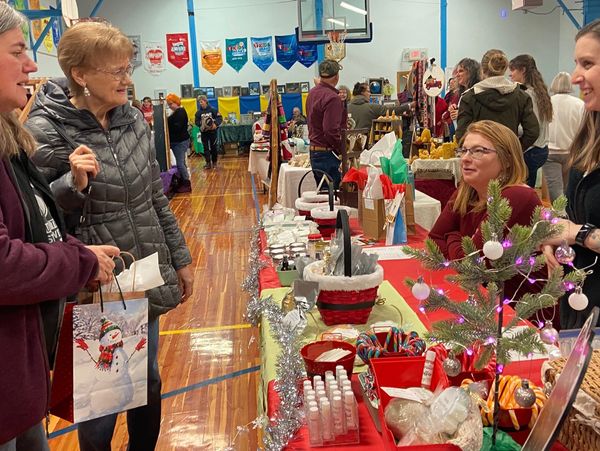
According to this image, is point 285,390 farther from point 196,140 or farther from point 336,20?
point 196,140

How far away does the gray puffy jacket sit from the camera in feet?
5.65

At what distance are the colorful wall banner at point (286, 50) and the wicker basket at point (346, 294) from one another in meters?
14.7

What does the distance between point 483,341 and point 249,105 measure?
15.3 meters

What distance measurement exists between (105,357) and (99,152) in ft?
2.04

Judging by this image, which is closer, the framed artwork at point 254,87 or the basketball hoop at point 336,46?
the basketball hoop at point 336,46

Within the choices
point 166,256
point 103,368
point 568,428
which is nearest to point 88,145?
point 166,256

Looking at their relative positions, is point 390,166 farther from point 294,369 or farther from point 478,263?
point 478,263

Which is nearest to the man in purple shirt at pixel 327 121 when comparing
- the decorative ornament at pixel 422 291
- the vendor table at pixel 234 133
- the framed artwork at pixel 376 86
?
the decorative ornament at pixel 422 291

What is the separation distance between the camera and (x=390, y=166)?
10.5ft

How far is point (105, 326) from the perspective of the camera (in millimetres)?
1510

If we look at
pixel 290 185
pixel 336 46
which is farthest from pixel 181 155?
pixel 290 185

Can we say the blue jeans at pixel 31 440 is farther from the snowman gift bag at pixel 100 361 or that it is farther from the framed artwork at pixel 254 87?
the framed artwork at pixel 254 87

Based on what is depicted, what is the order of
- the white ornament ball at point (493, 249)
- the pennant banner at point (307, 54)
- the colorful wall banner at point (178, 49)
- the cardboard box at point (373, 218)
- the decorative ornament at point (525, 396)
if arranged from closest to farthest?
the white ornament ball at point (493, 249) → the decorative ornament at point (525, 396) → the cardboard box at point (373, 218) → the colorful wall banner at point (178, 49) → the pennant banner at point (307, 54)

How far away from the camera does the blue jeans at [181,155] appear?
33.1 ft
